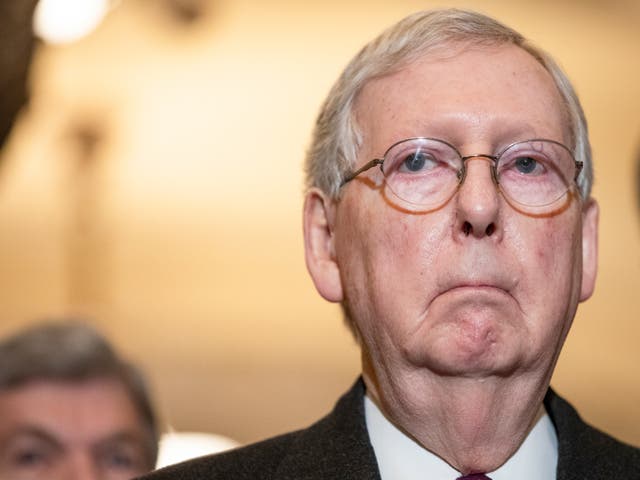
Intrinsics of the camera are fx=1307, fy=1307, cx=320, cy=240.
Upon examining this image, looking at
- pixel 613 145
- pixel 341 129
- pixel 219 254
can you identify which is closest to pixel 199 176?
pixel 219 254

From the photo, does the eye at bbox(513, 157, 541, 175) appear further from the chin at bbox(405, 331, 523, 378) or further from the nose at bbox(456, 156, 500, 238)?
the chin at bbox(405, 331, 523, 378)

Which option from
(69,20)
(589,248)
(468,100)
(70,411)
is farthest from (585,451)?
(69,20)

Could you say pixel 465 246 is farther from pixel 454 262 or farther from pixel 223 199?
pixel 223 199

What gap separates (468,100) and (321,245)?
51cm

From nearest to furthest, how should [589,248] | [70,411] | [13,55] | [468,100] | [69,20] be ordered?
[468,100] → [589,248] → [70,411] → [13,55] → [69,20]

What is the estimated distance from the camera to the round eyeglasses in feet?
8.57

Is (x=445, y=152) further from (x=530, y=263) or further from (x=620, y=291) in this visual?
(x=620, y=291)

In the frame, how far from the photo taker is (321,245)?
115 inches

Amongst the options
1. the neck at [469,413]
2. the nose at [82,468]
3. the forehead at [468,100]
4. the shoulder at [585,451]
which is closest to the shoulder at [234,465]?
the neck at [469,413]

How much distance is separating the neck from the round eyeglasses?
14.1 inches

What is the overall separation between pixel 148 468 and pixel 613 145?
6981 millimetres

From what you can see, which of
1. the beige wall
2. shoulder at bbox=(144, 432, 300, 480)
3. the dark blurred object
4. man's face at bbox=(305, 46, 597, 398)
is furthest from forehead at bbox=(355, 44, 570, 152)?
the beige wall

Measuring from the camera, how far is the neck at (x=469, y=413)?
2586 mm

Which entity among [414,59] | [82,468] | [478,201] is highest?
[414,59]
